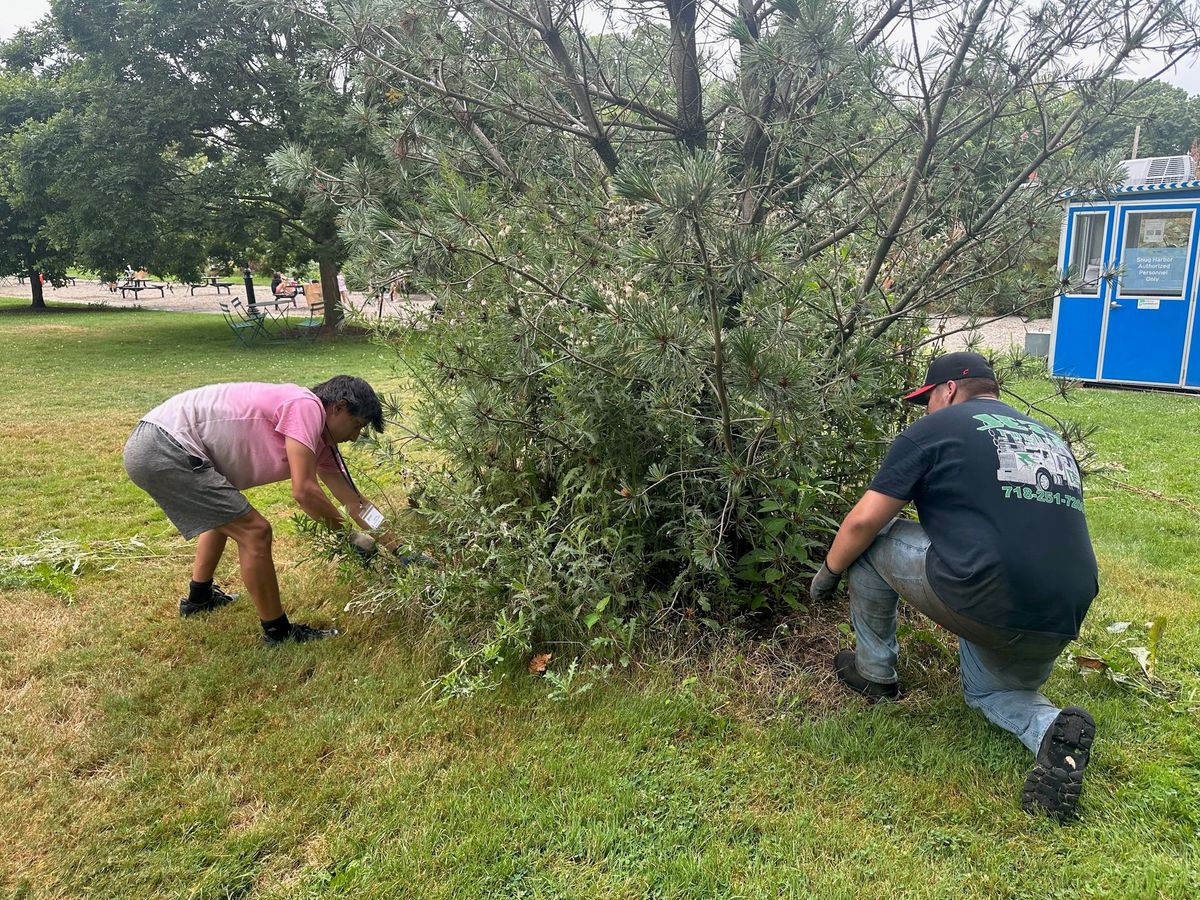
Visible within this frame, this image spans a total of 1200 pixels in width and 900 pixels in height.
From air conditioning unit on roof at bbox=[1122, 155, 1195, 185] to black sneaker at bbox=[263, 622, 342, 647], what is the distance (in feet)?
35.0

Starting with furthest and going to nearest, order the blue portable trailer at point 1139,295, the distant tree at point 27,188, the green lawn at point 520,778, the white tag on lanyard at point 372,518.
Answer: the distant tree at point 27,188 < the blue portable trailer at point 1139,295 < the white tag on lanyard at point 372,518 < the green lawn at point 520,778

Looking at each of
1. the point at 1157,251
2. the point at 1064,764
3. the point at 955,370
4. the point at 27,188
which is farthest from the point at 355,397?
the point at 27,188

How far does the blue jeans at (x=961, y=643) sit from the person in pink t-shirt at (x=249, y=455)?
6.53 feet

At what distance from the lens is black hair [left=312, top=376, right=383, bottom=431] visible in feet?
10.8

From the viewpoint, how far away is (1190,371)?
8.97 meters

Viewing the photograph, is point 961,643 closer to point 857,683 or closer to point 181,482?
point 857,683

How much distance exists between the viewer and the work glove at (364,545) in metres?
3.48

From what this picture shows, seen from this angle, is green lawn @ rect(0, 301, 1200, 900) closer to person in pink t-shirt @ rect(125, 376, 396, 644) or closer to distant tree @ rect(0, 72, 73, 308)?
person in pink t-shirt @ rect(125, 376, 396, 644)

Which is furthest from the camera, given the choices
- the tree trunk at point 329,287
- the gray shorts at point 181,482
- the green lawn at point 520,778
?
the tree trunk at point 329,287

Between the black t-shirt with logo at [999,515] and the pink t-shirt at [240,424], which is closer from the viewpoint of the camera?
the black t-shirt with logo at [999,515]

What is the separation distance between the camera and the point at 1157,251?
30.0ft

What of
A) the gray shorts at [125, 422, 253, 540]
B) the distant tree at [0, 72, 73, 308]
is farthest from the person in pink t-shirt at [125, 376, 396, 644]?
the distant tree at [0, 72, 73, 308]

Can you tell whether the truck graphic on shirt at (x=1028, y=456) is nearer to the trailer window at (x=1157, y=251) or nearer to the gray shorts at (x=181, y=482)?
the gray shorts at (x=181, y=482)

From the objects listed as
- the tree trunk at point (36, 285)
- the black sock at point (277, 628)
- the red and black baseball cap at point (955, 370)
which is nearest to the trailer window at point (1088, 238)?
the red and black baseball cap at point (955, 370)
